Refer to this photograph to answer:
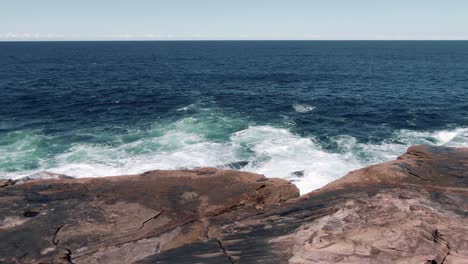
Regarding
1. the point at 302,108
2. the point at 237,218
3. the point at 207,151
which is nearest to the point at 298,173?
the point at 207,151

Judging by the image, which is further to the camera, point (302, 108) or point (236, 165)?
point (302, 108)

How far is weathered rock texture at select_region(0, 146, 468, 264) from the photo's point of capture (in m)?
15.3

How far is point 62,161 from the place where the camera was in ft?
112

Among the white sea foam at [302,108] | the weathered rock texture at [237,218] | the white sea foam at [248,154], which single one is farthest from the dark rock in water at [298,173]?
the white sea foam at [302,108]

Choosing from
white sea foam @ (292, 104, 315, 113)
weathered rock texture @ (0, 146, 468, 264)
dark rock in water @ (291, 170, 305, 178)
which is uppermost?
weathered rock texture @ (0, 146, 468, 264)

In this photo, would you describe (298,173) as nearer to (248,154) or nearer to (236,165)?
(236,165)

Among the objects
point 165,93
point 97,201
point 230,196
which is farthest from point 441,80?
point 97,201

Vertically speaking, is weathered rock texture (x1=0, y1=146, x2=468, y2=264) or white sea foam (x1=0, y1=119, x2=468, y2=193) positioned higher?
weathered rock texture (x1=0, y1=146, x2=468, y2=264)

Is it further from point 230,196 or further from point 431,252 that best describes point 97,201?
point 431,252

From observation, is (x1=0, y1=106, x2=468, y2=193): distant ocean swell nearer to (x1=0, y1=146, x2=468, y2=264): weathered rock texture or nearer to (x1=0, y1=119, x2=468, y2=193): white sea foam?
(x1=0, y1=119, x2=468, y2=193): white sea foam

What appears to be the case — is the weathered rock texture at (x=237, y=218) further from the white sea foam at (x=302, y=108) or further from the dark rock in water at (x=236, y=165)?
the white sea foam at (x=302, y=108)

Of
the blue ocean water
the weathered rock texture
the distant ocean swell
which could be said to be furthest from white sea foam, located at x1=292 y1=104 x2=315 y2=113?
the weathered rock texture

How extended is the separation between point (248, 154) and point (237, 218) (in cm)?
1755

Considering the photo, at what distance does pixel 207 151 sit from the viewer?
1463 inches
